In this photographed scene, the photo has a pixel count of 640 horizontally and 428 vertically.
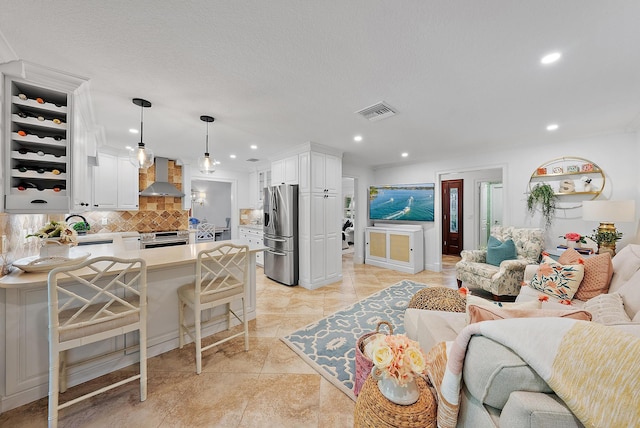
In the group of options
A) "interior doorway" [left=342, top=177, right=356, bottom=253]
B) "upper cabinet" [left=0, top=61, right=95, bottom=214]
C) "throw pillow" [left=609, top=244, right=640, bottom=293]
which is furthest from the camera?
"interior doorway" [left=342, top=177, right=356, bottom=253]

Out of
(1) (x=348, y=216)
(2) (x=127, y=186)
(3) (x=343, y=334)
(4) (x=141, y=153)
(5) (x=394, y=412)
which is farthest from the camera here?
(1) (x=348, y=216)

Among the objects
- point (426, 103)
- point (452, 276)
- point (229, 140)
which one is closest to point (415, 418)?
point (426, 103)

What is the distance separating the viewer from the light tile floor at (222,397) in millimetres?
1551

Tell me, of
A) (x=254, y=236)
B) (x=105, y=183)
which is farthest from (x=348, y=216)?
(x=105, y=183)

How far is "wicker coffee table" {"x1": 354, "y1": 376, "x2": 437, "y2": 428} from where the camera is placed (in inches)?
41.7

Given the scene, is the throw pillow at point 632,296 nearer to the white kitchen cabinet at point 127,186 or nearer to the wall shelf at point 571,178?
the wall shelf at point 571,178

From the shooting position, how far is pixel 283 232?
13.7ft

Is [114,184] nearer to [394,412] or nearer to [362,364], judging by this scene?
[362,364]

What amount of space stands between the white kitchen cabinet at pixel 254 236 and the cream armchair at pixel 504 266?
3762mm

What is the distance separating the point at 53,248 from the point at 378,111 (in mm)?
3117

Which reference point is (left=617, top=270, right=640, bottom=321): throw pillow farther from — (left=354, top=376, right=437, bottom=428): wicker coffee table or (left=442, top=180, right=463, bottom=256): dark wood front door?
(left=442, top=180, right=463, bottom=256): dark wood front door

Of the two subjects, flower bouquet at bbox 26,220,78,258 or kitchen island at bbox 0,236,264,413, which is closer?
kitchen island at bbox 0,236,264,413

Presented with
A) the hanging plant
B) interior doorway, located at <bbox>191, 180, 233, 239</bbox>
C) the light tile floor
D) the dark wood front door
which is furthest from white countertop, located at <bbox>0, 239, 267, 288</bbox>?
the dark wood front door

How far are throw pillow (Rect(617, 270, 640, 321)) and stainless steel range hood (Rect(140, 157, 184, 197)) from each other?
579 cm
